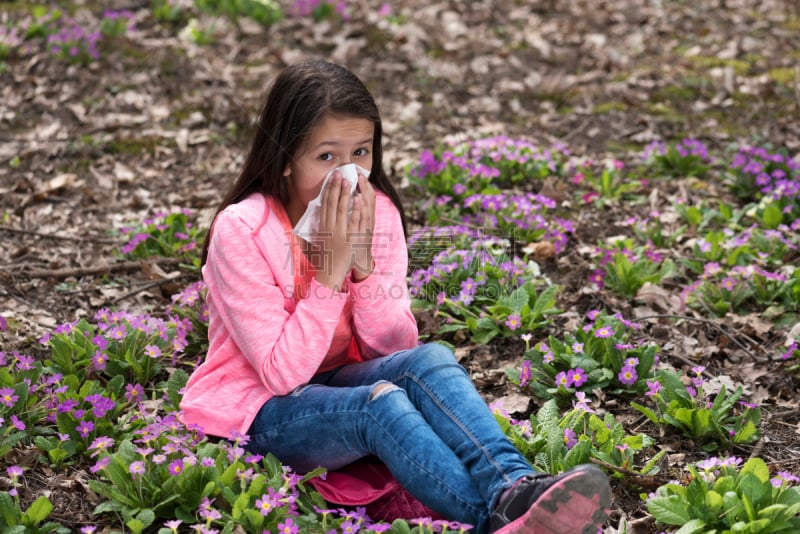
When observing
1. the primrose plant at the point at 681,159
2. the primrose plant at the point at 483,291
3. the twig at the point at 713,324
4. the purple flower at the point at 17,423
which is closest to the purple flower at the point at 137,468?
the purple flower at the point at 17,423

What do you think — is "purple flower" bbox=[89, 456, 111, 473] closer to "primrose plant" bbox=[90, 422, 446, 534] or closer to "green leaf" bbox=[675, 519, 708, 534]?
"primrose plant" bbox=[90, 422, 446, 534]

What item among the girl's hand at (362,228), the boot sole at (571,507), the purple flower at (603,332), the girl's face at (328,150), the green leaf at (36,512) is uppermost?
the girl's face at (328,150)

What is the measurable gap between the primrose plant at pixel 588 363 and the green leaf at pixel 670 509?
2.39 feet

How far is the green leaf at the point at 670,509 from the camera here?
94.6 inches

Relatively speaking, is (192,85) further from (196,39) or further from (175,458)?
(175,458)

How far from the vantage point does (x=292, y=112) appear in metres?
2.70

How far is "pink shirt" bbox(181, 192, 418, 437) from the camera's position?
260 cm

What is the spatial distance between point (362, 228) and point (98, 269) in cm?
210

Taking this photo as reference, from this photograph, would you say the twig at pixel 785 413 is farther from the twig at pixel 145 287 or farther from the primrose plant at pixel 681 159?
the twig at pixel 145 287

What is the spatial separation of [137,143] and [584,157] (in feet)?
10.4

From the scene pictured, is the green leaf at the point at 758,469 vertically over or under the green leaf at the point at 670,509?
over

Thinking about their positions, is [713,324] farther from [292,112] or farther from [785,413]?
[292,112]

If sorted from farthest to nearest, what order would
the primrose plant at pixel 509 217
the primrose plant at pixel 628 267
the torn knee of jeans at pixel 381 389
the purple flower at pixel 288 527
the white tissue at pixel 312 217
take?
1. the primrose plant at pixel 509 217
2. the primrose plant at pixel 628 267
3. the white tissue at pixel 312 217
4. the torn knee of jeans at pixel 381 389
5. the purple flower at pixel 288 527

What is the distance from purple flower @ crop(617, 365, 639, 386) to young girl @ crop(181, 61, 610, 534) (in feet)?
2.81
